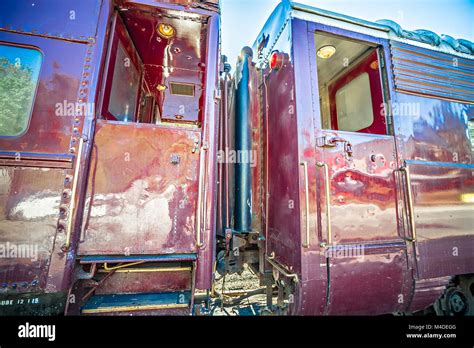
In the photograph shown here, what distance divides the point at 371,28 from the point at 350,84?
3.19 feet

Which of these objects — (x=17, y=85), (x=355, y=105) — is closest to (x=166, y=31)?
(x=17, y=85)

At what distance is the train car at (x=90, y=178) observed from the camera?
1576 mm

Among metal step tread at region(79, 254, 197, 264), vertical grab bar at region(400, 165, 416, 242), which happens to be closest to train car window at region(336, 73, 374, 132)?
vertical grab bar at region(400, 165, 416, 242)

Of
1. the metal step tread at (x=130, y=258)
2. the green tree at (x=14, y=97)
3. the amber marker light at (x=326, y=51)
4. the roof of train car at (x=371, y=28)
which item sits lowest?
the metal step tread at (x=130, y=258)

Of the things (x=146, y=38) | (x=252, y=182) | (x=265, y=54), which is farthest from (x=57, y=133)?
(x=265, y=54)

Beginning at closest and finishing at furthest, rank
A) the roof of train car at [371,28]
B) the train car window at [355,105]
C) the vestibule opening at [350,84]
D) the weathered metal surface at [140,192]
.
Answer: the weathered metal surface at [140,192] → the roof of train car at [371,28] → the vestibule opening at [350,84] → the train car window at [355,105]

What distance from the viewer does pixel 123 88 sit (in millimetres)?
2738

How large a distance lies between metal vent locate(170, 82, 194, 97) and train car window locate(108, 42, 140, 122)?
0.59 m

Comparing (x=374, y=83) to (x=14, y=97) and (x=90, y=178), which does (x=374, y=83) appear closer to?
(x=90, y=178)

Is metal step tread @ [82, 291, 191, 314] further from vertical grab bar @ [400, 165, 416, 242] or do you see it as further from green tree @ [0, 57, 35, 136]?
vertical grab bar @ [400, 165, 416, 242]

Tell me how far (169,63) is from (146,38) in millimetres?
548

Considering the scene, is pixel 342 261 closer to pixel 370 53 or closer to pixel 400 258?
pixel 400 258

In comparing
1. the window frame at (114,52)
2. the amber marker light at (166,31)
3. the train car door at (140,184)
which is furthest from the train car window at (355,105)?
the window frame at (114,52)

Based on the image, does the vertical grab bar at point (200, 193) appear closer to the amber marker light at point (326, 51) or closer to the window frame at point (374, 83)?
the window frame at point (374, 83)
